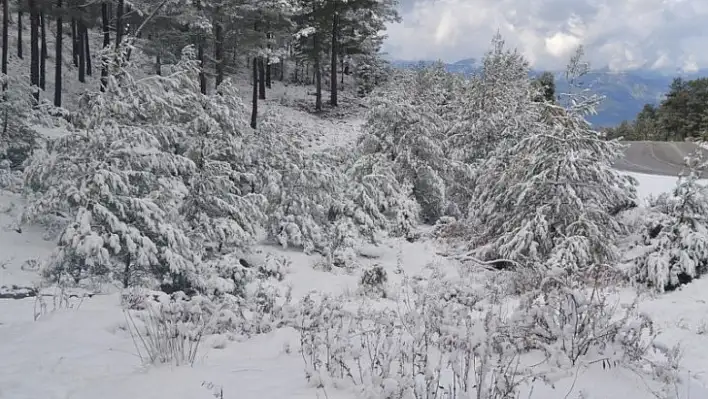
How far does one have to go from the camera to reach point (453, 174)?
1677 centimetres

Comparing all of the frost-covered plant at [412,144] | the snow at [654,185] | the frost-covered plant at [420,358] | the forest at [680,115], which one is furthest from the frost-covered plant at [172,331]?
the forest at [680,115]

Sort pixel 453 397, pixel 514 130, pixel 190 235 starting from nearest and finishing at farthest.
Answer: pixel 453 397 < pixel 190 235 < pixel 514 130

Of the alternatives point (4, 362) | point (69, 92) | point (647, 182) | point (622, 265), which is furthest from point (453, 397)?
point (69, 92)

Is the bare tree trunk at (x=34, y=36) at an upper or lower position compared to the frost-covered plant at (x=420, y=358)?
upper

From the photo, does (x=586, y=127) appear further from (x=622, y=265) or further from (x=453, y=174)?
(x=453, y=174)

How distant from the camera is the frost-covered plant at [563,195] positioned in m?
9.80

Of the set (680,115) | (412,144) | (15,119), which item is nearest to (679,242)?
(412,144)

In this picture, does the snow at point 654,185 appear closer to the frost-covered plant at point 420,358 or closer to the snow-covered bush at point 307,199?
the snow-covered bush at point 307,199

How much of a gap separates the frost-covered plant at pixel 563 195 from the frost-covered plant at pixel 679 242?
120 centimetres

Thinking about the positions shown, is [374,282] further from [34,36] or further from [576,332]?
[34,36]

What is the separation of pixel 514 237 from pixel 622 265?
2.16 m

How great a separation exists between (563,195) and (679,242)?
2.55 metres

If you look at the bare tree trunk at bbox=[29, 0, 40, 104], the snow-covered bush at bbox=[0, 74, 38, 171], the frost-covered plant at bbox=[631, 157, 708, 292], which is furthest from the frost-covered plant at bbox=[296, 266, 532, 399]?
the bare tree trunk at bbox=[29, 0, 40, 104]

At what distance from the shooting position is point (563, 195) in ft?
33.8
